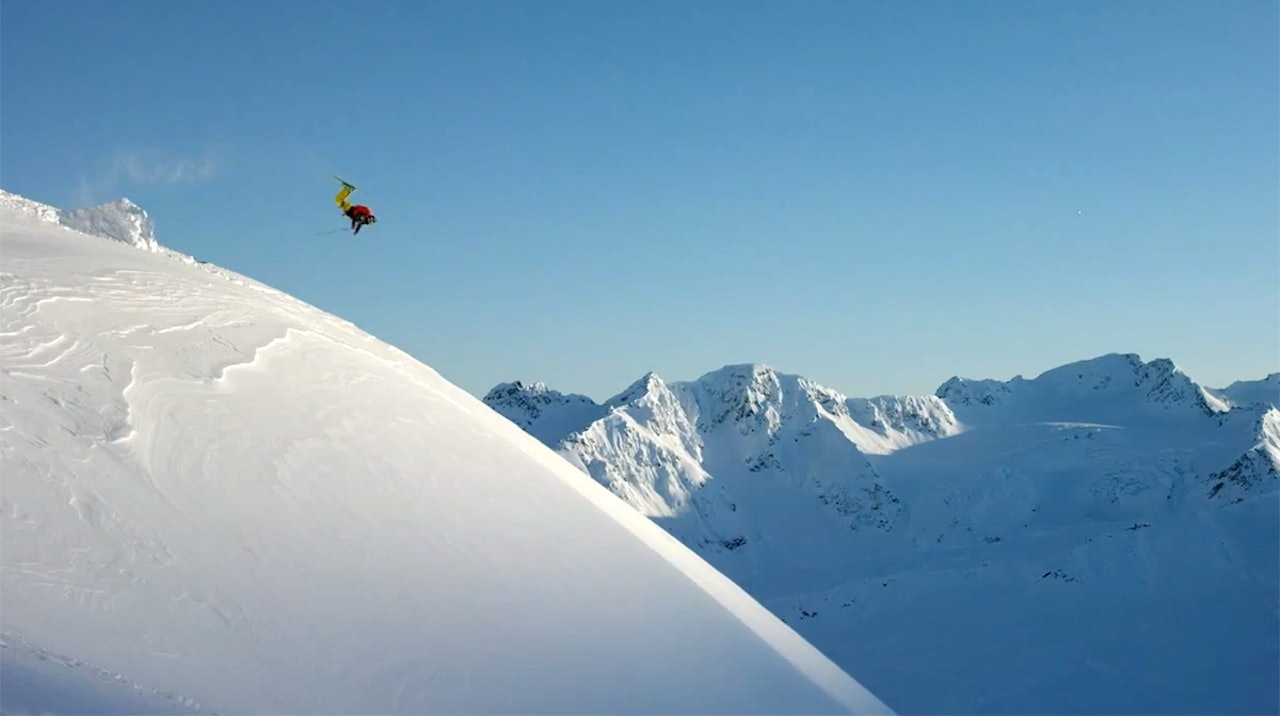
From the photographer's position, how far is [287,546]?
1556 centimetres

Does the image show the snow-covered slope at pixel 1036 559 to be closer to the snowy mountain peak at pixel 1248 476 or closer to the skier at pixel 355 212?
the snowy mountain peak at pixel 1248 476

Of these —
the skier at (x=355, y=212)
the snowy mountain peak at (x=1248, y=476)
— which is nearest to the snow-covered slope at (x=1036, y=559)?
the snowy mountain peak at (x=1248, y=476)

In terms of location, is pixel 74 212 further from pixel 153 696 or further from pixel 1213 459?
pixel 1213 459

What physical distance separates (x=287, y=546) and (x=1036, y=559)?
129 meters

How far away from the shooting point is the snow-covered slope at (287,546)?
12.8 metres

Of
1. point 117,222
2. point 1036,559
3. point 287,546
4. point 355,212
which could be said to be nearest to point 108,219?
point 117,222

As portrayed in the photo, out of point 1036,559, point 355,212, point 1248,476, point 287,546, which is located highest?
point 1248,476

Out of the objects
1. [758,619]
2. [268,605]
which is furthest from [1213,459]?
[268,605]

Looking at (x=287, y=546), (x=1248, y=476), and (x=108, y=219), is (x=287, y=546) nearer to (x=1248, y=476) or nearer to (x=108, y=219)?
(x=108, y=219)

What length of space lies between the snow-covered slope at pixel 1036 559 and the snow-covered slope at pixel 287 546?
90.9 m

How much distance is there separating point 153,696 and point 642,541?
11.0 m

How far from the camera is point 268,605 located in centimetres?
1425

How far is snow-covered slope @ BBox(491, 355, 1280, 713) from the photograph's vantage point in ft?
334

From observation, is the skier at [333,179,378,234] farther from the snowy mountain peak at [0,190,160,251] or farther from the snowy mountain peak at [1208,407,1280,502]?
the snowy mountain peak at [1208,407,1280,502]
